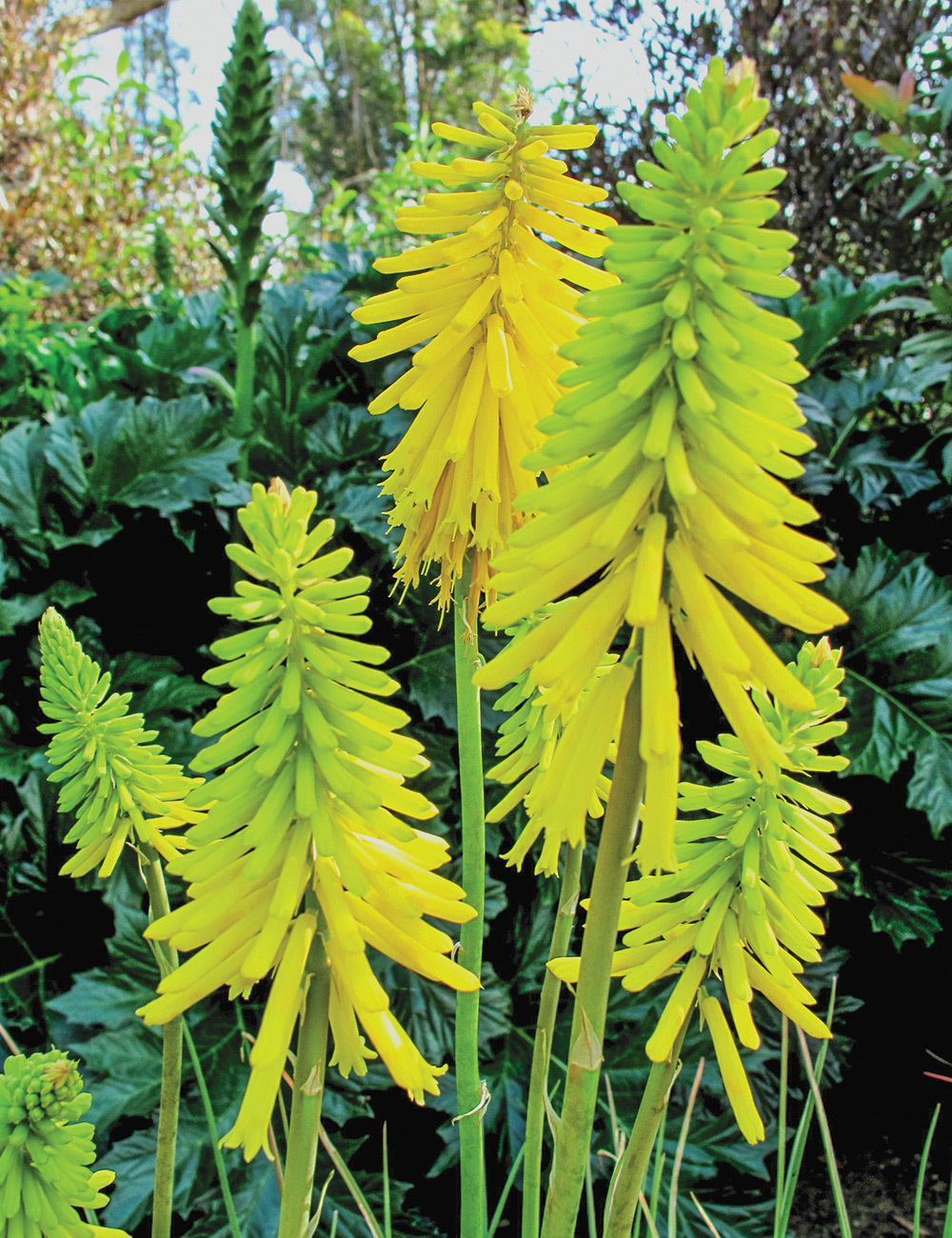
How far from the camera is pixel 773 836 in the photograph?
708mm

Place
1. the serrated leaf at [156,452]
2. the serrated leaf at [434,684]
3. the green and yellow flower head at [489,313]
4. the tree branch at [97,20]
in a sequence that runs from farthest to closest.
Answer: the tree branch at [97,20] < the serrated leaf at [156,452] < the serrated leaf at [434,684] < the green and yellow flower head at [489,313]

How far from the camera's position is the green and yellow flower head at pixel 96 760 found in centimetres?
81

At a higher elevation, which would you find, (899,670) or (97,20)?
(97,20)

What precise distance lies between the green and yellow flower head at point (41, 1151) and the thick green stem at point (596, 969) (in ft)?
1.07

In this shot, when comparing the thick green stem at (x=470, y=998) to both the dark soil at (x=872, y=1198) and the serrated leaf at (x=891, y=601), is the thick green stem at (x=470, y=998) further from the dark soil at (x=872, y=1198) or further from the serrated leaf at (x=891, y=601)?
the serrated leaf at (x=891, y=601)

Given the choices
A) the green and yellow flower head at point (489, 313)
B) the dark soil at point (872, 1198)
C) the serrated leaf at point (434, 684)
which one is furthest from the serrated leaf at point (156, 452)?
the dark soil at point (872, 1198)

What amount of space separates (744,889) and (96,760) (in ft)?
1.80

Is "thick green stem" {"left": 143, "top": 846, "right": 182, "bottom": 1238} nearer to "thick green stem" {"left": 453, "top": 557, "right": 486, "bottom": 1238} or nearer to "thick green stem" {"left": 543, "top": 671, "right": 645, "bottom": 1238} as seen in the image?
"thick green stem" {"left": 453, "top": 557, "right": 486, "bottom": 1238}

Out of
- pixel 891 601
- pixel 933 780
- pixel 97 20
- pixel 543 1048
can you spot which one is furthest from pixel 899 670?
pixel 97 20

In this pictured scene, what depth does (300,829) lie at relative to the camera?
0.61 m

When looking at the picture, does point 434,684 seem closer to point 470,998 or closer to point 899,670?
point 899,670

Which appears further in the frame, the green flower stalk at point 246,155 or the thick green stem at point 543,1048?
the green flower stalk at point 246,155

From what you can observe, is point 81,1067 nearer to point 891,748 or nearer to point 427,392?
point 427,392

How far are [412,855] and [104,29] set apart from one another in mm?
10308
